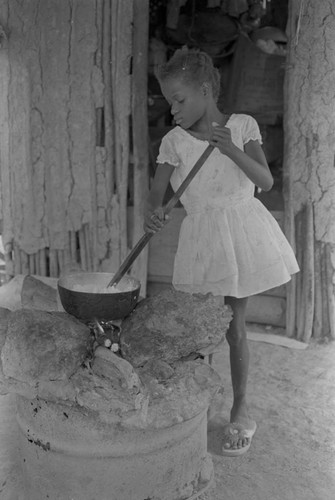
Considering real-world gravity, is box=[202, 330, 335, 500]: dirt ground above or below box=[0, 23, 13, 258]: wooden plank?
below

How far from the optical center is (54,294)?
2.46 metres

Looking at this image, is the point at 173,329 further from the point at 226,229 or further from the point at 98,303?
the point at 226,229

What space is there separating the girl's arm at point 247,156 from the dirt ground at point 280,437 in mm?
1204

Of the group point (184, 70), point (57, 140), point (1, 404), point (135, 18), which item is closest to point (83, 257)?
point (57, 140)

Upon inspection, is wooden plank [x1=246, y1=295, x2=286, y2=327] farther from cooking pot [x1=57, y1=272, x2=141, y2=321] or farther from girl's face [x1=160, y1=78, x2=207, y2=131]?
cooking pot [x1=57, y1=272, x2=141, y2=321]

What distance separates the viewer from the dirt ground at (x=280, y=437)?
2.17m

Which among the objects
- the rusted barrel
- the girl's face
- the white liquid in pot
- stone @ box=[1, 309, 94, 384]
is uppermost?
the girl's face

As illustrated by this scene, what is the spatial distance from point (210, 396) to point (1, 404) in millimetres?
1493

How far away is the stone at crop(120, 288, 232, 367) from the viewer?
1.84 metres

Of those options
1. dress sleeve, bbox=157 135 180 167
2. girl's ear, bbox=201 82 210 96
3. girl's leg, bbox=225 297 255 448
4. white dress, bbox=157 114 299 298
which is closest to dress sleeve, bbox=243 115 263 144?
white dress, bbox=157 114 299 298

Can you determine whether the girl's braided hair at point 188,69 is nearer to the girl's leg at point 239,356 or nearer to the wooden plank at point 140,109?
the girl's leg at point 239,356

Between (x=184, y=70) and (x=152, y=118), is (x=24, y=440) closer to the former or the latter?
(x=184, y=70)

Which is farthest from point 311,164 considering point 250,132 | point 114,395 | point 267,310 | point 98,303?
point 114,395

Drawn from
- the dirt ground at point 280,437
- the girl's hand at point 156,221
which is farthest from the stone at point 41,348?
the dirt ground at point 280,437
